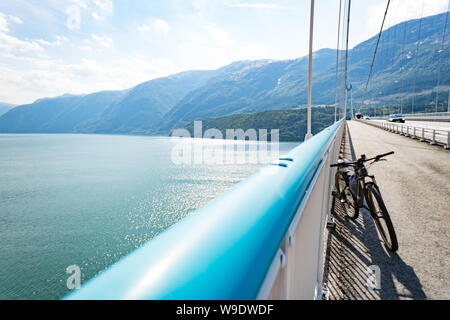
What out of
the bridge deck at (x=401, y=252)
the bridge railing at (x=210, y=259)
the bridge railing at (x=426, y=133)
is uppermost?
the bridge railing at (x=210, y=259)

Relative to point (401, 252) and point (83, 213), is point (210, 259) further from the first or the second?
point (83, 213)

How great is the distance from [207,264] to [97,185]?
30.7 m

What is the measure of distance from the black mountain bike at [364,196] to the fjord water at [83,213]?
13.3 m

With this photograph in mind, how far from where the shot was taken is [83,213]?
2148cm

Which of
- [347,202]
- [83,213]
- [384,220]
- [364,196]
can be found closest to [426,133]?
[347,202]

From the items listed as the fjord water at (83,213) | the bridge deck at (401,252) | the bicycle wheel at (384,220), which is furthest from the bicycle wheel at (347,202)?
the fjord water at (83,213)

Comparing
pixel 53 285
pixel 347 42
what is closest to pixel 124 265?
pixel 53 285

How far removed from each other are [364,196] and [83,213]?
72.1ft

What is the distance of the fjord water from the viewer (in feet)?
48.5

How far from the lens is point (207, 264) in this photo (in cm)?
42

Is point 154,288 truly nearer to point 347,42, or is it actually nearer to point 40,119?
point 347,42

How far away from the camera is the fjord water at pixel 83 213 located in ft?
48.5

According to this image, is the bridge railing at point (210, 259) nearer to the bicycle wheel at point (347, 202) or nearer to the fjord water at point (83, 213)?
the bicycle wheel at point (347, 202)
